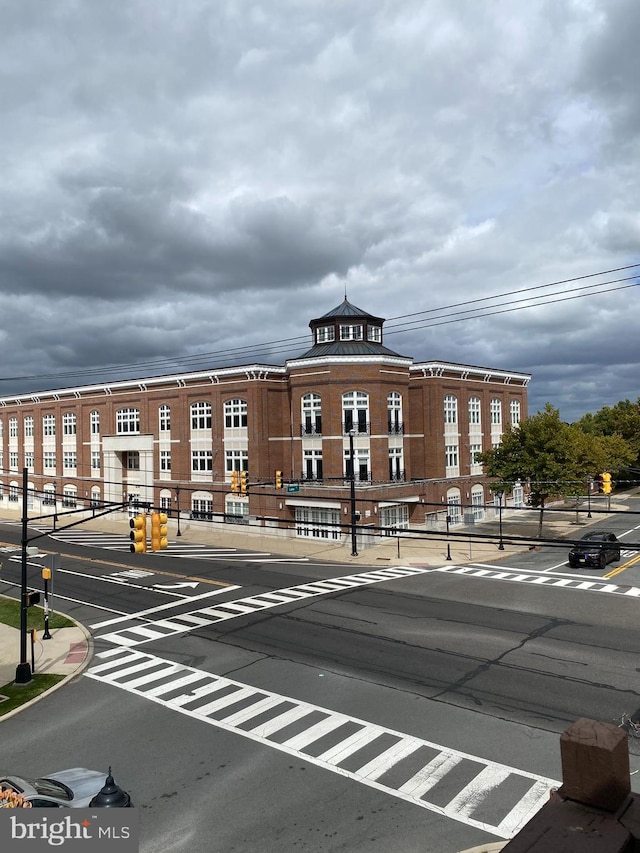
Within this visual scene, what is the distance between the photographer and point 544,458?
4175cm

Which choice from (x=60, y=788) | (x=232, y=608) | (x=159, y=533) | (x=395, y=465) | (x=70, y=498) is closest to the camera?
(x=60, y=788)

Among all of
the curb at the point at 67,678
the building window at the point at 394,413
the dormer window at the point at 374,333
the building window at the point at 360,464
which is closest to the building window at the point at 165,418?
the building window at the point at 360,464

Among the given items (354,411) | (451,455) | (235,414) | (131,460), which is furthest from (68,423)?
(451,455)

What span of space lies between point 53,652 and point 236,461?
3078 centimetres

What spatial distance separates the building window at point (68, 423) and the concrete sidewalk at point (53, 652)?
153 feet

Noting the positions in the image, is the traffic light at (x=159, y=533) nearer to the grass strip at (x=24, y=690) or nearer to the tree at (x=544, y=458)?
the grass strip at (x=24, y=690)

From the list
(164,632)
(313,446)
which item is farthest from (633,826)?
(313,446)

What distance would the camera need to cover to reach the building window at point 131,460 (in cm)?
6178

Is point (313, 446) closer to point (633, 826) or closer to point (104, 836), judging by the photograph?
point (104, 836)

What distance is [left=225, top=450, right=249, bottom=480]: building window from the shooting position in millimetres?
50562

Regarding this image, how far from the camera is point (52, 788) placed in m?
10.2

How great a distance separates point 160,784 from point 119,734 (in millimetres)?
2882

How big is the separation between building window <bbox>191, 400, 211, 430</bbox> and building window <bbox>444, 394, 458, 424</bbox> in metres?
21.2

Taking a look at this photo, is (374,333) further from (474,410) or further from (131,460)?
(131,460)
